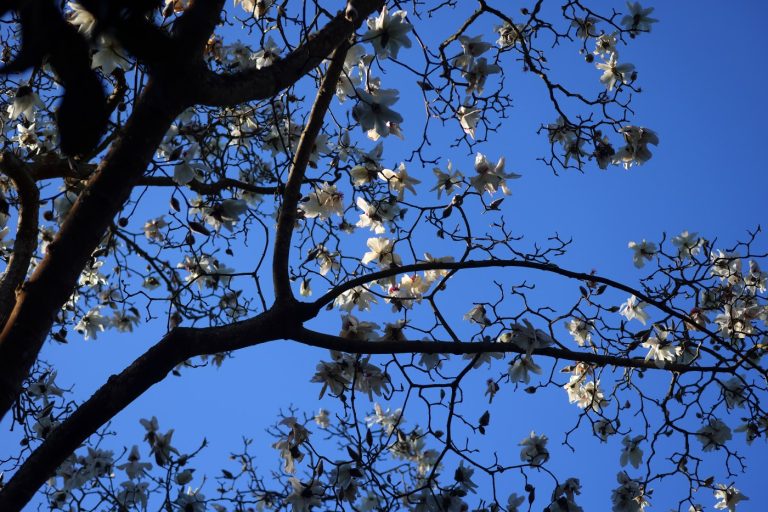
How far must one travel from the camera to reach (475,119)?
11.7 feet

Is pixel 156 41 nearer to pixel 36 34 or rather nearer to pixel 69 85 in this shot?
pixel 69 85

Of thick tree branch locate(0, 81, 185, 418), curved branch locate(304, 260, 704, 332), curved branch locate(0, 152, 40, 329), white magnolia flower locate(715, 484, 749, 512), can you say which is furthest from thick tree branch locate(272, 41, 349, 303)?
white magnolia flower locate(715, 484, 749, 512)

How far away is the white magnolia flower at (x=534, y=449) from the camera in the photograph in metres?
3.12

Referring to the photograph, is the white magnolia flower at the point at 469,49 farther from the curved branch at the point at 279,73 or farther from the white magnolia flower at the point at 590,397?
the white magnolia flower at the point at 590,397

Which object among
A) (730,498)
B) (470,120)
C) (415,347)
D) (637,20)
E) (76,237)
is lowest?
(76,237)

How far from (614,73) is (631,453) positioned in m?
2.06

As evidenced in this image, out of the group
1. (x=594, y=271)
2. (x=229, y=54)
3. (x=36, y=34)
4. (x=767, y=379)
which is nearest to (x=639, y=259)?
(x=594, y=271)

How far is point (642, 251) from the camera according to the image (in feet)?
13.5

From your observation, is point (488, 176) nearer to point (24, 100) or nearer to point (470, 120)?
point (470, 120)

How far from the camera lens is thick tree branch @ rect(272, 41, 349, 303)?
260 cm

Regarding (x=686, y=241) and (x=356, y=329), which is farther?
Result: (x=686, y=241)

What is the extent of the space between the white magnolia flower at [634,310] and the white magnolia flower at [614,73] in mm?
1191

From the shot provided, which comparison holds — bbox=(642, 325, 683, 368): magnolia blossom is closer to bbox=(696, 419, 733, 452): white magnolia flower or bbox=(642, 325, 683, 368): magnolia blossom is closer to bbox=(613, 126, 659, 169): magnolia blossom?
bbox=(696, 419, 733, 452): white magnolia flower

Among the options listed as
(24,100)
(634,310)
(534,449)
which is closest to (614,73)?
(634,310)
